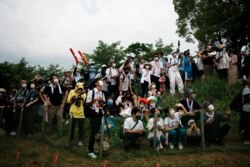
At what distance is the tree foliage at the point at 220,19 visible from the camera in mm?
25223

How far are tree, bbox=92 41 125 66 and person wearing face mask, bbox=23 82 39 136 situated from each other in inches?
825

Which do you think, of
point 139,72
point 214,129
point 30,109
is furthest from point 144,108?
point 30,109

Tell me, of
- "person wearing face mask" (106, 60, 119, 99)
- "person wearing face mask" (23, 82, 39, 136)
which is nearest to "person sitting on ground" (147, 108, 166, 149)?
"person wearing face mask" (106, 60, 119, 99)

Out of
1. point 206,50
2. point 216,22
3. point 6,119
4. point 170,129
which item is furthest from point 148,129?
point 216,22

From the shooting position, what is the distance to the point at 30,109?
13406mm

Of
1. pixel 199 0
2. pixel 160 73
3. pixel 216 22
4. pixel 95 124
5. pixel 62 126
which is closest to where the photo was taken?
pixel 95 124

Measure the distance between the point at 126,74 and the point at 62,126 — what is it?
13.0 ft

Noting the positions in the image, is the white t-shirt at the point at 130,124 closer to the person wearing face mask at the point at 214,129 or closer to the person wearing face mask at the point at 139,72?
the person wearing face mask at the point at 214,129

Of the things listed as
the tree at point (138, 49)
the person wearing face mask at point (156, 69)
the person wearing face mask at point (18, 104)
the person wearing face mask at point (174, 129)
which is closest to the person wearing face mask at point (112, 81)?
the person wearing face mask at point (156, 69)

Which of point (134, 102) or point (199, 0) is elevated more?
point (199, 0)

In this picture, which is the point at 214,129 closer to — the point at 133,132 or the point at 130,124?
the point at 133,132

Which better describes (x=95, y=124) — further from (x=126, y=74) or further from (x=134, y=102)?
(x=126, y=74)

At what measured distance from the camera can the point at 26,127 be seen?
43.7 feet

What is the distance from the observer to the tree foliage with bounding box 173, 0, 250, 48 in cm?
2522
